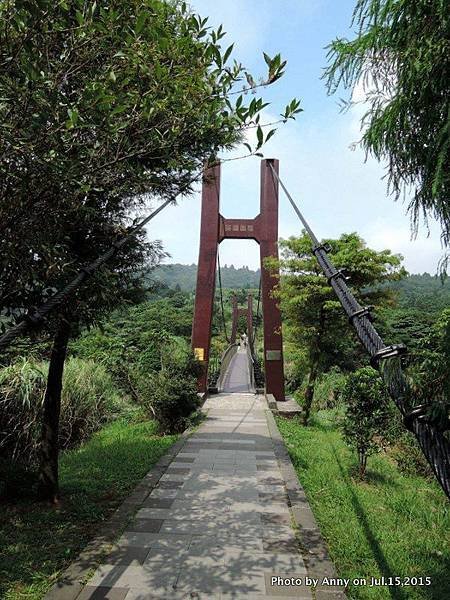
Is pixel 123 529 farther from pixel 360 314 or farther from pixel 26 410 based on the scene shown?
pixel 360 314

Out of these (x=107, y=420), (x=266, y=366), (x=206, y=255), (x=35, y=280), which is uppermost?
(x=206, y=255)

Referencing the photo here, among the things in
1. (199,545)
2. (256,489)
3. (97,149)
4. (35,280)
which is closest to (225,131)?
(97,149)

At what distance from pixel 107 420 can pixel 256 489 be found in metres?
3.68

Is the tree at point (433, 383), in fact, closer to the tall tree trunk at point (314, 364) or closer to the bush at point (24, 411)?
the bush at point (24, 411)

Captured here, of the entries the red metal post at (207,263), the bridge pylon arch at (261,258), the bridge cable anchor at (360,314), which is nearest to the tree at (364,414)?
the bridge cable anchor at (360,314)

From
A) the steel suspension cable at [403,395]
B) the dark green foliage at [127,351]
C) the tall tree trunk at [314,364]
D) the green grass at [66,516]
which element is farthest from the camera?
the dark green foliage at [127,351]

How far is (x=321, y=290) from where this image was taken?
19.9ft

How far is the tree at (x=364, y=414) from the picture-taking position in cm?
392

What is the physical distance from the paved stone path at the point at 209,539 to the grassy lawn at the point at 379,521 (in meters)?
0.29

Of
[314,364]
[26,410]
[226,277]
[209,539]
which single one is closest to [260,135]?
[209,539]

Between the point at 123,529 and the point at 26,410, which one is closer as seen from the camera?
the point at 123,529

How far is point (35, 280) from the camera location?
5.19 feet

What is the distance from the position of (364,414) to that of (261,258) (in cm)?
542

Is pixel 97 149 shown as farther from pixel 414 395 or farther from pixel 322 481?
pixel 322 481
